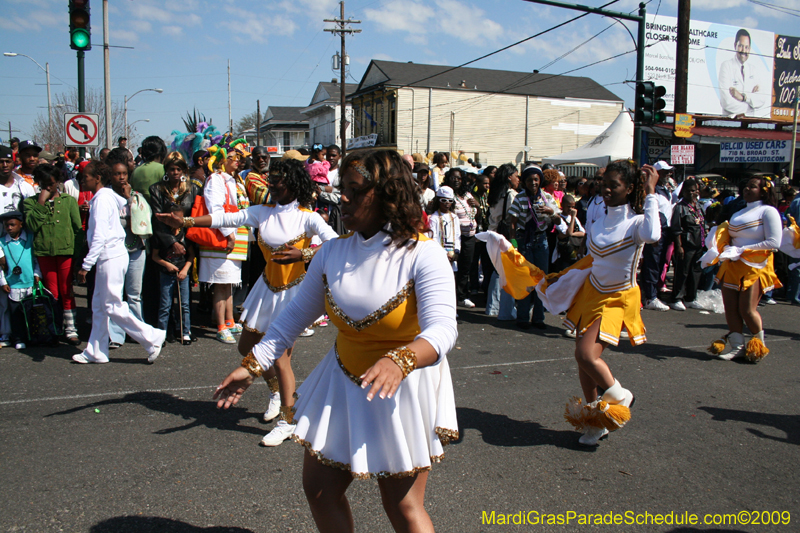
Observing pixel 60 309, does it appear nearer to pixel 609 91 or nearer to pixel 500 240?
pixel 500 240

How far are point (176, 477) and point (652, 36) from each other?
104ft

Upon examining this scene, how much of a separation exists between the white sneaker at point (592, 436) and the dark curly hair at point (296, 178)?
8.86 ft

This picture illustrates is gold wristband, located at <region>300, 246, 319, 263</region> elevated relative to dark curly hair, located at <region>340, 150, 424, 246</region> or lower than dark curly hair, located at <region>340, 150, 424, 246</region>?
lower

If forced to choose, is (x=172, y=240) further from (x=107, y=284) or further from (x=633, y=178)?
(x=633, y=178)

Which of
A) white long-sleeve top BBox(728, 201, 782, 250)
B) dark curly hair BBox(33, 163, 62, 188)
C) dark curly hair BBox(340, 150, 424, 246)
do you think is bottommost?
white long-sleeve top BBox(728, 201, 782, 250)

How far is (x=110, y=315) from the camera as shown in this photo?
5941 mm

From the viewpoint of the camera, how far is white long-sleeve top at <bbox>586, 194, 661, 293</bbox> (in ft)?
14.0

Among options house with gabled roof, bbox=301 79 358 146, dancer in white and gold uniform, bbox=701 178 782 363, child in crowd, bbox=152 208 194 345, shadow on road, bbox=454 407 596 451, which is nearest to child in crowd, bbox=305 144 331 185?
child in crowd, bbox=152 208 194 345

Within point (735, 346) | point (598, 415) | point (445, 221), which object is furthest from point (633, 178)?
point (445, 221)

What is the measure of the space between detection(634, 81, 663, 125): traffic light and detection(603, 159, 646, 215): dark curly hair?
927cm

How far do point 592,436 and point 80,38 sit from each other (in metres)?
9.34

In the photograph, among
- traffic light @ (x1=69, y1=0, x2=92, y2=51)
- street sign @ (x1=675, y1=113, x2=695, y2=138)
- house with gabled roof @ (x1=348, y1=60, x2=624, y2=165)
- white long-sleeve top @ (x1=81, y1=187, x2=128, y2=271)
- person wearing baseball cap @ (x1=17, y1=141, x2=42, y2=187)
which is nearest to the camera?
white long-sleeve top @ (x1=81, y1=187, x2=128, y2=271)

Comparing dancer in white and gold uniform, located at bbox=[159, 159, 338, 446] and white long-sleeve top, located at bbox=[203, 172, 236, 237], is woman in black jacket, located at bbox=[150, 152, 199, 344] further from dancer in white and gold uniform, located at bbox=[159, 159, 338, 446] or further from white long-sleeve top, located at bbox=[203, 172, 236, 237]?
dancer in white and gold uniform, located at bbox=[159, 159, 338, 446]

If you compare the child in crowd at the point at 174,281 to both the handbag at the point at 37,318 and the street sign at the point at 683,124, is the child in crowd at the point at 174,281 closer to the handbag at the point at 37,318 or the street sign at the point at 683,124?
the handbag at the point at 37,318
